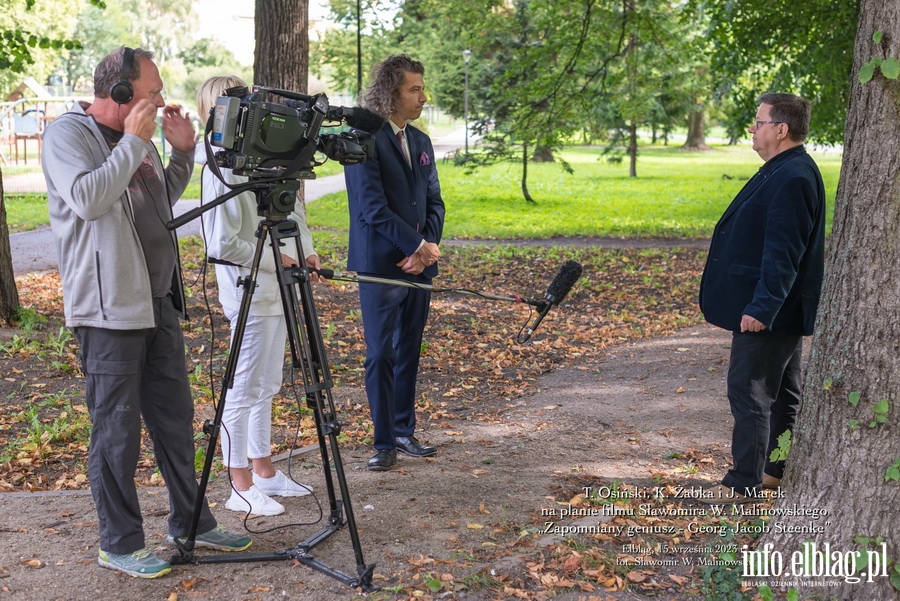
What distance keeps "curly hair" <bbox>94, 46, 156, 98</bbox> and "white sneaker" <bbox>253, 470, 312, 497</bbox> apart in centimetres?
209

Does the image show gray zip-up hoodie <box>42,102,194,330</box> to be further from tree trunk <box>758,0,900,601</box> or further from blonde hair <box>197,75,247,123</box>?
tree trunk <box>758,0,900,601</box>

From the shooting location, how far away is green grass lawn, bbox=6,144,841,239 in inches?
700

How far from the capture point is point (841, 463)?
3.43 m

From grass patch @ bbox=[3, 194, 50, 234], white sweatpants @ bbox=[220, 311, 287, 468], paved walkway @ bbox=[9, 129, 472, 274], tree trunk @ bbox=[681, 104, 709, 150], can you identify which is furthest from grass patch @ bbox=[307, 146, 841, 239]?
tree trunk @ bbox=[681, 104, 709, 150]

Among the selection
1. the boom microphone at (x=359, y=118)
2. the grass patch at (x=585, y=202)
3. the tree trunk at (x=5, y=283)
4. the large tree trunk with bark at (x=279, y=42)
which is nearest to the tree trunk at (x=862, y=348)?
the boom microphone at (x=359, y=118)

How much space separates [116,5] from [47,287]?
81995 mm

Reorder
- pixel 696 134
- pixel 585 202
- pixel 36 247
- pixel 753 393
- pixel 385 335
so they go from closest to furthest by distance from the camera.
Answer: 1. pixel 753 393
2. pixel 385 335
3. pixel 36 247
4. pixel 585 202
5. pixel 696 134

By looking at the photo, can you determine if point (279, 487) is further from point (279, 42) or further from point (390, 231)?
point (279, 42)

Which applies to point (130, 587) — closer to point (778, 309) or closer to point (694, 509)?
point (694, 509)

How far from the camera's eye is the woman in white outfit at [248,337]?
4199mm

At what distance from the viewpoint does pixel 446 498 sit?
15.1 feet

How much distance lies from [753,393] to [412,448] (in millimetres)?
2017

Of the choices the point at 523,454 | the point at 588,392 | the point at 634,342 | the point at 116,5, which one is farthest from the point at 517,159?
the point at 116,5

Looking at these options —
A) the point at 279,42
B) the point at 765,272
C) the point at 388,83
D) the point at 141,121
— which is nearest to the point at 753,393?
the point at 765,272
